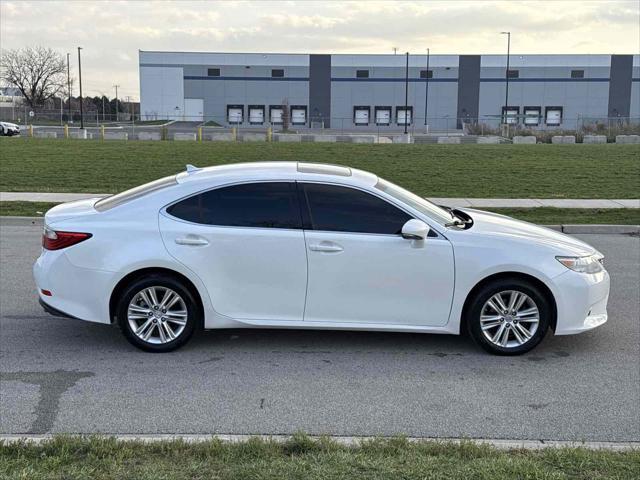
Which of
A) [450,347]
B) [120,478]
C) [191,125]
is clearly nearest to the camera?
[120,478]

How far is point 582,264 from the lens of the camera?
555 centimetres

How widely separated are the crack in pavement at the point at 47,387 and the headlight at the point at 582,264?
3.82m

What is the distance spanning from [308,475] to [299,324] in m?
2.32

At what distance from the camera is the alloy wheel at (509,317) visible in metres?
5.46

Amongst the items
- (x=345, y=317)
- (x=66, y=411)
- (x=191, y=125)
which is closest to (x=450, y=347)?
(x=345, y=317)

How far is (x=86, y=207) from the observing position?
5.97 m

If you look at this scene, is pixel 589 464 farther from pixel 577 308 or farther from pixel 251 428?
pixel 577 308

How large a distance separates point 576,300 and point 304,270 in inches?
86.9

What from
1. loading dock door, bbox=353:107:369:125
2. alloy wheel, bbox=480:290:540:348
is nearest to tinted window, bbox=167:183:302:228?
alloy wheel, bbox=480:290:540:348

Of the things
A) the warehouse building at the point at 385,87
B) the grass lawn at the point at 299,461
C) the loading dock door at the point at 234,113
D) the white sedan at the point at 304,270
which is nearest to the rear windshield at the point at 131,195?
the white sedan at the point at 304,270

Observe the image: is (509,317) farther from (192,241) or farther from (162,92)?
(162,92)

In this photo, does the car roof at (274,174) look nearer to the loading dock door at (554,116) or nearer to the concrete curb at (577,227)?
the concrete curb at (577,227)

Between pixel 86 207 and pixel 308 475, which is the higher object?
pixel 86 207

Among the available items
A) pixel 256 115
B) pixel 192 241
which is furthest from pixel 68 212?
pixel 256 115
